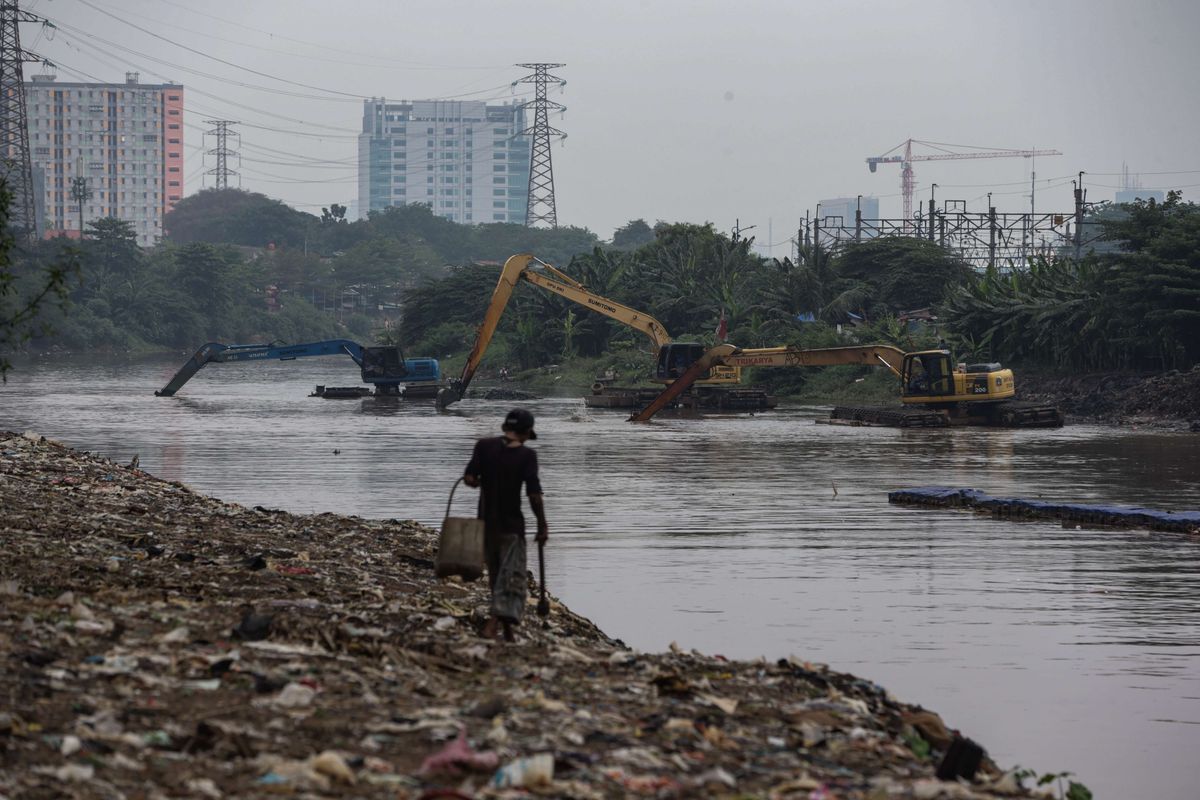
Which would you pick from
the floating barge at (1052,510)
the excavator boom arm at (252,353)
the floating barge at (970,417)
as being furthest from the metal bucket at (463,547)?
the excavator boom arm at (252,353)

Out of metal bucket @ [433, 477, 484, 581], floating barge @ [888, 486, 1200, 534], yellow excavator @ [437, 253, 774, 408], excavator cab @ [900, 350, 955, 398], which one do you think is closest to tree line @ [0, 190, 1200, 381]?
metal bucket @ [433, 477, 484, 581]

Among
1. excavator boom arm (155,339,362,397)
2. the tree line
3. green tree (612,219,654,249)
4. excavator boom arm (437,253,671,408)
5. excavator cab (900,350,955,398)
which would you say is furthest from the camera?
green tree (612,219,654,249)

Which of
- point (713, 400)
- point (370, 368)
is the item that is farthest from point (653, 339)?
point (370, 368)

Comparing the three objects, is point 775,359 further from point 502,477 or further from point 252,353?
point 502,477

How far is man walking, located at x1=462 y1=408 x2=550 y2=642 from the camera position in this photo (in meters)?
11.9

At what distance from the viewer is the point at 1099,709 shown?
12.0m

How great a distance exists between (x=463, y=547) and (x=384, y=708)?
3.05 metres

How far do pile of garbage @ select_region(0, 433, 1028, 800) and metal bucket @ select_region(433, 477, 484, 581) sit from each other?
19.4 inches

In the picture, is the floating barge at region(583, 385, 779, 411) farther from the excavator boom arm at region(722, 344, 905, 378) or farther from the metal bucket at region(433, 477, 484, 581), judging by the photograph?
the metal bucket at region(433, 477, 484, 581)

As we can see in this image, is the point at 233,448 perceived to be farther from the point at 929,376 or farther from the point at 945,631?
the point at 945,631

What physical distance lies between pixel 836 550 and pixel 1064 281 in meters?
43.8

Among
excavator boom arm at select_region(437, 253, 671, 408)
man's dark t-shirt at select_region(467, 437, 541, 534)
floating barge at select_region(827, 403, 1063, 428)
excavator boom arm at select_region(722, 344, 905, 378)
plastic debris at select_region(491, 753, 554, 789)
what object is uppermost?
excavator boom arm at select_region(437, 253, 671, 408)

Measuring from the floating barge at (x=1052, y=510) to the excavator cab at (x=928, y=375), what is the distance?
21026 millimetres

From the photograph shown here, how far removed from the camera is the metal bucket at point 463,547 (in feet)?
40.0
